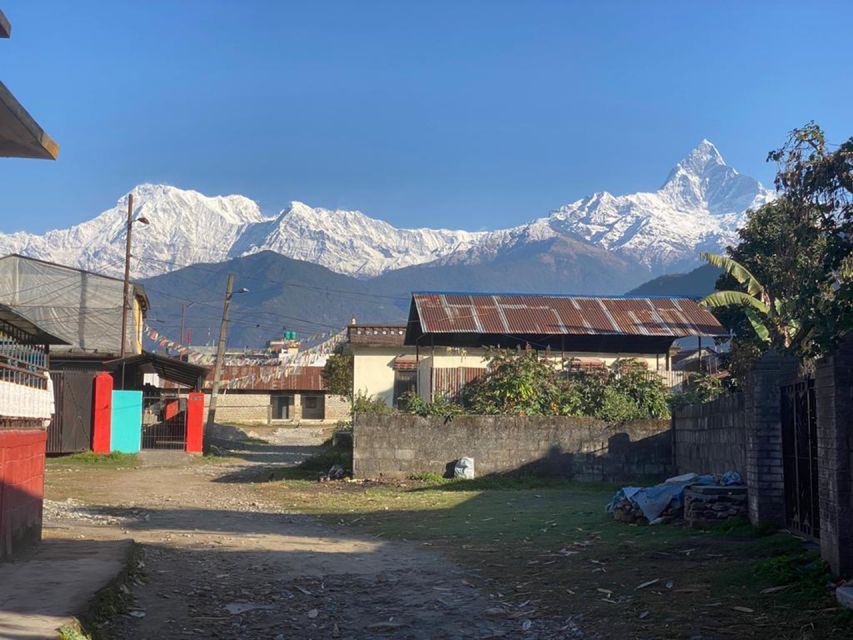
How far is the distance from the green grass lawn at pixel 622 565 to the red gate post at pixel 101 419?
14.0m

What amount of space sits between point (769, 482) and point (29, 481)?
7852 millimetres

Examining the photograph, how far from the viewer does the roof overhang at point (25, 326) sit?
418 inches

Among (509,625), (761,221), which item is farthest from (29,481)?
(761,221)

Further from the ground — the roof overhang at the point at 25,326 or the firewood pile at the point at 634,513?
the roof overhang at the point at 25,326

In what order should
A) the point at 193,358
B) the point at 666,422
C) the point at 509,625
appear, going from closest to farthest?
the point at 509,625 < the point at 666,422 < the point at 193,358

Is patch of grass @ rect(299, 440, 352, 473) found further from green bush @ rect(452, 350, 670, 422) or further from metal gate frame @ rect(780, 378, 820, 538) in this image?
metal gate frame @ rect(780, 378, 820, 538)

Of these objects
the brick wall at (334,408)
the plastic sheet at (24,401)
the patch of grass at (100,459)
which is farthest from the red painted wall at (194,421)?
the brick wall at (334,408)

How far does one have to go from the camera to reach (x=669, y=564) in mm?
8961

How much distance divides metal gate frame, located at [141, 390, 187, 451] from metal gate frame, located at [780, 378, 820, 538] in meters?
23.7

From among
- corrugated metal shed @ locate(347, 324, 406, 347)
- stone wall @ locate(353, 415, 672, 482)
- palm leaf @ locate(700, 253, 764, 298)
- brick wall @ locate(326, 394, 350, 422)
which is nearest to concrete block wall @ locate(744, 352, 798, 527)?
stone wall @ locate(353, 415, 672, 482)

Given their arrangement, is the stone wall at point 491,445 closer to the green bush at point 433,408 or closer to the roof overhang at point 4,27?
the green bush at point 433,408

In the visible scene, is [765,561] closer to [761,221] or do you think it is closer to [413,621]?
[413,621]

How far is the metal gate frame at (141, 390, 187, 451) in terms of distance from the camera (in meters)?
30.7

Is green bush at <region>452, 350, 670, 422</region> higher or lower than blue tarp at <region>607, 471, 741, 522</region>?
higher
